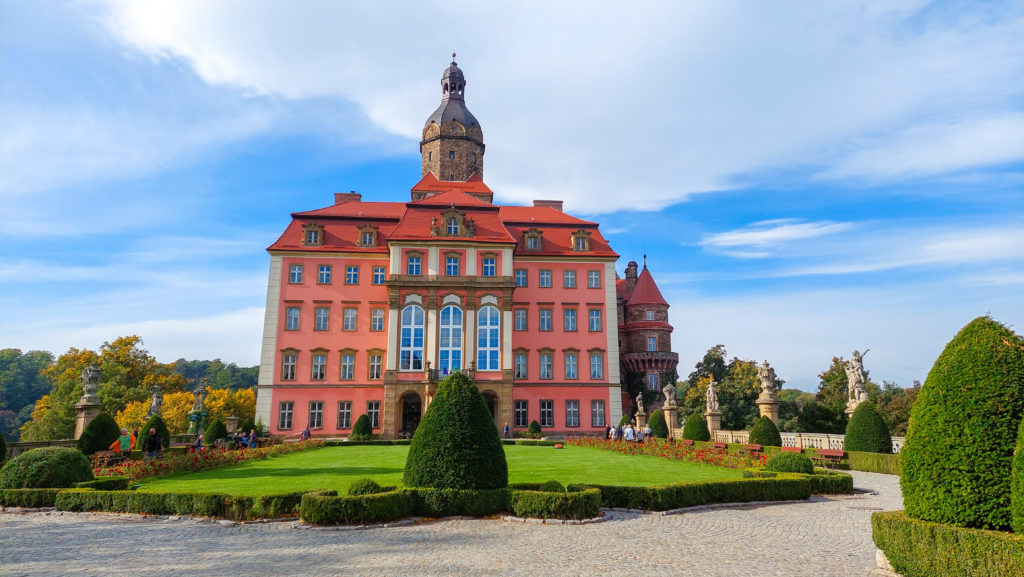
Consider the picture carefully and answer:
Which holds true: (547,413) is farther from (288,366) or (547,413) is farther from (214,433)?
(214,433)

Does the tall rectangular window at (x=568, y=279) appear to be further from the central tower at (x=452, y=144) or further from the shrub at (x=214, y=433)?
the shrub at (x=214, y=433)

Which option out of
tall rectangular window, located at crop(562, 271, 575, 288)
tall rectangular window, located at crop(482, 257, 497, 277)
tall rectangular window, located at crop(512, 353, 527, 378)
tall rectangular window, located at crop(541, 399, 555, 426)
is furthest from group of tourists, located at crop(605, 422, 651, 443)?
tall rectangular window, located at crop(482, 257, 497, 277)

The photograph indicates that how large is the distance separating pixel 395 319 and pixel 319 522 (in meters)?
25.7

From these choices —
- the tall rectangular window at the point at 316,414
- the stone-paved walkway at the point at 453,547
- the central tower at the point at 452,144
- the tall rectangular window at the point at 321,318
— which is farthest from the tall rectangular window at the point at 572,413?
the stone-paved walkway at the point at 453,547

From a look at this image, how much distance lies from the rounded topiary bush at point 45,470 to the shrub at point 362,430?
61.7 ft

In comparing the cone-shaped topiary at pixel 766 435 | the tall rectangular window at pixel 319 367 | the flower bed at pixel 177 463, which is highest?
the tall rectangular window at pixel 319 367

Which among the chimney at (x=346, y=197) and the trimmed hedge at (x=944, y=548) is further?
the chimney at (x=346, y=197)

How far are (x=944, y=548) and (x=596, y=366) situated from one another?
32.3 meters

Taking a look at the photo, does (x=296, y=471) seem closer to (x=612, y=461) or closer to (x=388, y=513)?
(x=388, y=513)

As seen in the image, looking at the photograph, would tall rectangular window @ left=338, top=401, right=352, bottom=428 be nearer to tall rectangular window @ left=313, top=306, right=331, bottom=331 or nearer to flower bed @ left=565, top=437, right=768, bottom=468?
tall rectangular window @ left=313, top=306, right=331, bottom=331

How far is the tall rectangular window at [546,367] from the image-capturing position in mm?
38500

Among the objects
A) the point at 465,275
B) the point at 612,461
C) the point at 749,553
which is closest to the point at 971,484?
the point at 749,553

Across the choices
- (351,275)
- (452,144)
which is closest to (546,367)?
(351,275)

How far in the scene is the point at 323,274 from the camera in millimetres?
38125
